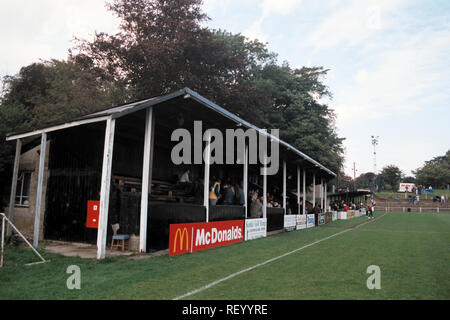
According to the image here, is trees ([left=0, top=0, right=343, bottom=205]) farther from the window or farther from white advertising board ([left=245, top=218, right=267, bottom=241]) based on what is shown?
white advertising board ([left=245, top=218, right=267, bottom=241])

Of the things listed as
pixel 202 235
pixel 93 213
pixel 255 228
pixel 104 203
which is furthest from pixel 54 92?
pixel 104 203

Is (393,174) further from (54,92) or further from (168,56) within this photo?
(54,92)

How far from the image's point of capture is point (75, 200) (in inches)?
482

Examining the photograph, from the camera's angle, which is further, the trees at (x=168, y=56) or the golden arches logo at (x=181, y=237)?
the trees at (x=168, y=56)

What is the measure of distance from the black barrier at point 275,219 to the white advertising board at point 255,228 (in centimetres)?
152

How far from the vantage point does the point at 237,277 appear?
6.73 m

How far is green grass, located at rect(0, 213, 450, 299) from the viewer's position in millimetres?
5458

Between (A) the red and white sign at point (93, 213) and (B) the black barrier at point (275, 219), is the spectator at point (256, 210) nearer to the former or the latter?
(B) the black barrier at point (275, 219)

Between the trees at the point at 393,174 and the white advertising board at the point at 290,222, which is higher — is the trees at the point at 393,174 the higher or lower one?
the higher one

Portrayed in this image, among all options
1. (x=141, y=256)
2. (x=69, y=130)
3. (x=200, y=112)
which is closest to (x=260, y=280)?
(x=141, y=256)

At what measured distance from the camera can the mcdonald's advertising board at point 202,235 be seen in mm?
9562

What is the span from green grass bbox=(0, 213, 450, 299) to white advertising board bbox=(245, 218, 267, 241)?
162 inches

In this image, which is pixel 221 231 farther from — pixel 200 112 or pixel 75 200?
pixel 75 200

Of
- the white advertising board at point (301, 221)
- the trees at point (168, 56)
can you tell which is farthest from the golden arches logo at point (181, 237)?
the trees at point (168, 56)
